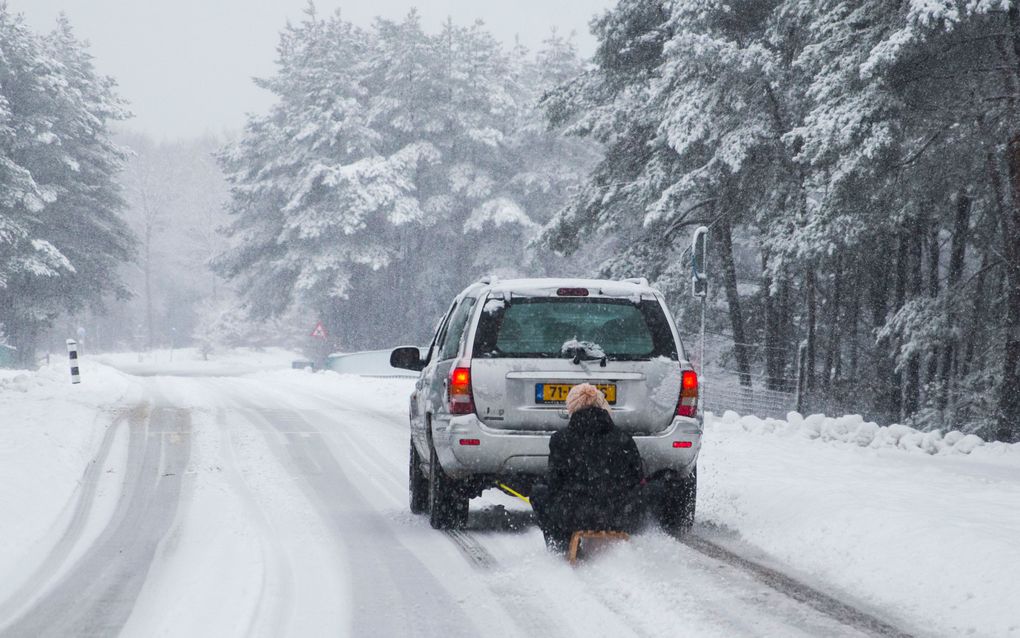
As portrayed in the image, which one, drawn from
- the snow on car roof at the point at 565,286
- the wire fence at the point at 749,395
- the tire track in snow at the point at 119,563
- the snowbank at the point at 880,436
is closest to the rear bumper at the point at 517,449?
the snow on car roof at the point at 565,286

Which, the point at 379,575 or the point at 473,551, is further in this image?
the point at 473,551

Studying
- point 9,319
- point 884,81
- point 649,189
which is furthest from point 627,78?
point 9,319

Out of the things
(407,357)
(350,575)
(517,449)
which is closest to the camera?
(350,575)

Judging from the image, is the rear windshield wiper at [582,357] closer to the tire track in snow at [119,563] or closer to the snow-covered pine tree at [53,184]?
the tire track in snow at [119,563]

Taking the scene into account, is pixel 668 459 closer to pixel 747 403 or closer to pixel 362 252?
pixel 747 403

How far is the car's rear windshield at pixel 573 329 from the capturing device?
7738 millimetres

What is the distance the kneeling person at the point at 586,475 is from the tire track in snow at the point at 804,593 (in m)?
0.70

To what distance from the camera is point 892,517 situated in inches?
289

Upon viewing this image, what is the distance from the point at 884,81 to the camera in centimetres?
1548

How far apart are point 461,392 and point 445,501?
1.03m

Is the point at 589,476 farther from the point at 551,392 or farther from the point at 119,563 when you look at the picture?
the point at 119,563

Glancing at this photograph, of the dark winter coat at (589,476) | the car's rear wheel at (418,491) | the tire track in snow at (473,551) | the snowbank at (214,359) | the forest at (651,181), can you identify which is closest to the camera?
the tire track in snow at (473,551)

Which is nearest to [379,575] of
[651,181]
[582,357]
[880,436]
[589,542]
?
[589,542]

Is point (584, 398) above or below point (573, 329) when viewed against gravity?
below
